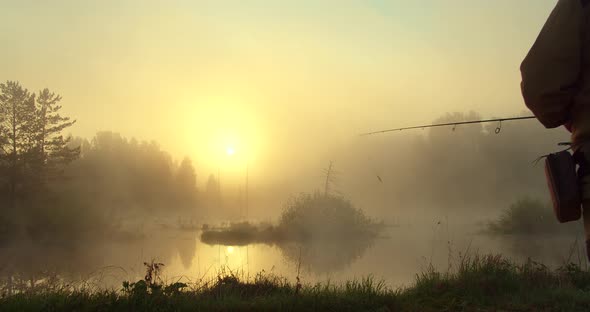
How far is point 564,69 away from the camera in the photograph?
2.21 metres

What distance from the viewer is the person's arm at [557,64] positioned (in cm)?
219

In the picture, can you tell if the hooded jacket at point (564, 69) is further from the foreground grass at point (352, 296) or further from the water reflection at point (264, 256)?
the water reflection at point (264, 256)

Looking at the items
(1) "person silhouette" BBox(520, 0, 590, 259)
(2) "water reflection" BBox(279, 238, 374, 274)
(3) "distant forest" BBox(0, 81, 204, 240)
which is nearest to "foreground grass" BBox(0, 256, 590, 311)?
(1) "person silhouette" BBox(520, 0, 590, 259)

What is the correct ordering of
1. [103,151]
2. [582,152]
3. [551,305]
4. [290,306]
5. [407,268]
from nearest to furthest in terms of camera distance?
[582,152] < [290,306] < [551,305] < [407,268] < [103,151]

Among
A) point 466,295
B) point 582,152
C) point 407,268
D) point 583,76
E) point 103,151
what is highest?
point 103,151

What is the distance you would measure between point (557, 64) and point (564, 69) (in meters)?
0.04

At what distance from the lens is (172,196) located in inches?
1770

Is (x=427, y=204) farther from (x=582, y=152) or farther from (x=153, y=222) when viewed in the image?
(x=582, y=152)

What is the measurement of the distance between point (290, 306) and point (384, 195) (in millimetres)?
43264

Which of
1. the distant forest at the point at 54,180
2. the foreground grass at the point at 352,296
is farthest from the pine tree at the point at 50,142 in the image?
the foreground grass at the point at 352,296

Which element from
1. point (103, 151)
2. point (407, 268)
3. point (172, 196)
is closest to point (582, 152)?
point (407, 268)

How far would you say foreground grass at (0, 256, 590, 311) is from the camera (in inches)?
173

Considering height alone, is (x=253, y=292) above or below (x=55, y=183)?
below

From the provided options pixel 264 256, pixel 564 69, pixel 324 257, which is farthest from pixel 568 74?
pixel 324 257
